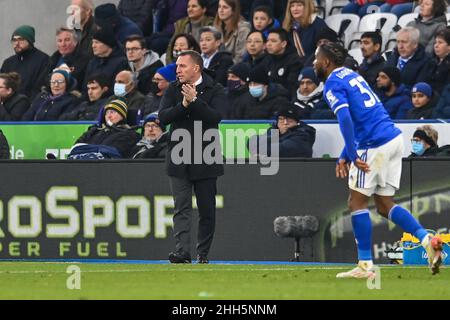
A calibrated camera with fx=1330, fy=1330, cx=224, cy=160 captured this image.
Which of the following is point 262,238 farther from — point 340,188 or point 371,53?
point 371,53

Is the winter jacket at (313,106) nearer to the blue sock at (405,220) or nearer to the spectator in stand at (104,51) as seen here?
the spectator in stand at (104,51)

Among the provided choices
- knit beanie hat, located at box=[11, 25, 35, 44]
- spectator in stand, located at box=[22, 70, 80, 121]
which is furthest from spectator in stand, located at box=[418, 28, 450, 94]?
knit beanie hat, located at box=[11, 25, 35, 44]

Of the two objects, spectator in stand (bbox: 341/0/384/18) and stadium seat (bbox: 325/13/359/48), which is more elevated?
spectator in stand (bbox: 341/0/384/18)

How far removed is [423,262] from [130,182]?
4.16 metres

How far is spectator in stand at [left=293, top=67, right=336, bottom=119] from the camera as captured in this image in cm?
1742

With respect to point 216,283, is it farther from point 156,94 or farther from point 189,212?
point 156,94

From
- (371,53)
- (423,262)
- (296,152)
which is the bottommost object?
(423,262)

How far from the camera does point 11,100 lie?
66.1 feet

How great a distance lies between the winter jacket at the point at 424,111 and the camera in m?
16.6

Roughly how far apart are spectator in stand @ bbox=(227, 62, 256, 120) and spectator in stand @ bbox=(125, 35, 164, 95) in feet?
5.86

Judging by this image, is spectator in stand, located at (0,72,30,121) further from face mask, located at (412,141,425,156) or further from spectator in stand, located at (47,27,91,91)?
face mask, located at (412,141,425,156)

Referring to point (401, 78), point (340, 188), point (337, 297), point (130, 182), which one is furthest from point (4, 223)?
point (337, 297)

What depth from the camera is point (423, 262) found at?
14.5 metres

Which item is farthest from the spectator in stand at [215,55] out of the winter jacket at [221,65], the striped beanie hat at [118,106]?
the striped beanie hat at [118,106]
